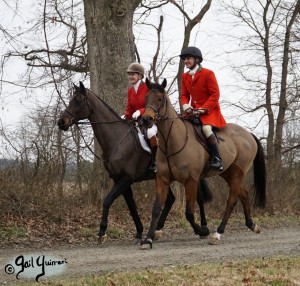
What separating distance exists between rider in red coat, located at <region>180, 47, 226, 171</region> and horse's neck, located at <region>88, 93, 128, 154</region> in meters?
1.27

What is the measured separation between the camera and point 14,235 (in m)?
10.3

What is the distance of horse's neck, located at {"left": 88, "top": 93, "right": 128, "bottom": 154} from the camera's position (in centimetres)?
1013

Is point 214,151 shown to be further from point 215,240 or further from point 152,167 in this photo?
point 215,240

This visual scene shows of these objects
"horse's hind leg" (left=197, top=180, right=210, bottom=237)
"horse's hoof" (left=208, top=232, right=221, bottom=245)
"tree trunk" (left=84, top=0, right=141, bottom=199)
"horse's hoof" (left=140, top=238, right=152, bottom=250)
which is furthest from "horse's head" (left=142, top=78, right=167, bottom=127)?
"tree trunk" (left=84, top=0, right=141, bottom=199)

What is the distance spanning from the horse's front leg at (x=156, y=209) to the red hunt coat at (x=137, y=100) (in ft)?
5.11

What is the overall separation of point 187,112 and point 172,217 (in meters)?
3.98

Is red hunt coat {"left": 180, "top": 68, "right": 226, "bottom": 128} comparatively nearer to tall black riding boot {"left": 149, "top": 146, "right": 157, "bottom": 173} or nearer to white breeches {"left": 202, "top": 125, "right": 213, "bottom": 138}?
white breeches {"left": 202, "top": 125, "right": 213, "bottom": 138}

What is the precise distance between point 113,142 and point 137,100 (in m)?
1.04

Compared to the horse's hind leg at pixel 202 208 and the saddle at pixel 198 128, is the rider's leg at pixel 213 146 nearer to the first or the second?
the saddle at pixel 198 128

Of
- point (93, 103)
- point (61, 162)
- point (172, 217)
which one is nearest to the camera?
point (93, 103)

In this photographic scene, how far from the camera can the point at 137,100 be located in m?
10.7

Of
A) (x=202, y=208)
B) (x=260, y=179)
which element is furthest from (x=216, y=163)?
(x=260, y=179)

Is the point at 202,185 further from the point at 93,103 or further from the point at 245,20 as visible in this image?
the point at 245,20

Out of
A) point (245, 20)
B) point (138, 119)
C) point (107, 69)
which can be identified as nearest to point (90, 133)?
point (107, 69)
